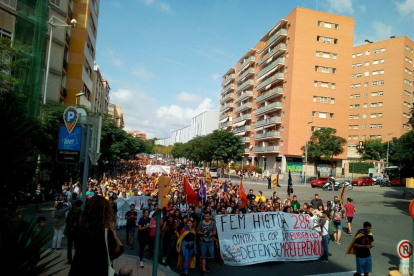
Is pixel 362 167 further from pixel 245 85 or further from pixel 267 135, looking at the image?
pixel 245 85

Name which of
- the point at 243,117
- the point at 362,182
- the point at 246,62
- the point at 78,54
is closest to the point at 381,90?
the point at 246,62

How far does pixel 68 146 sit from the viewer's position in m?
8.52

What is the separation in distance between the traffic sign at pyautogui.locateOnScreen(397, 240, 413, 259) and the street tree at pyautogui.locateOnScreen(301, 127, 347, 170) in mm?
36100

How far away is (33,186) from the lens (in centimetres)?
392

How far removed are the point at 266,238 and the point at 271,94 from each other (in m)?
48.7

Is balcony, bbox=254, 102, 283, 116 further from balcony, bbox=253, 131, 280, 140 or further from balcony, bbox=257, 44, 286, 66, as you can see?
balcony, bbox=257, 44, 286, 66

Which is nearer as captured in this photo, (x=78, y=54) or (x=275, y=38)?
(x=78, y=54)

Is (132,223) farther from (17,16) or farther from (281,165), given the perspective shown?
(281,165)

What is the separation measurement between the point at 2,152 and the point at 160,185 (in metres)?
2.72

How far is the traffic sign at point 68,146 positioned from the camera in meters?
8.44

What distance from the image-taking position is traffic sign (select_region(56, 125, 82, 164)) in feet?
27.7

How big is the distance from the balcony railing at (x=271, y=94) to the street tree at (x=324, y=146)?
1219cm

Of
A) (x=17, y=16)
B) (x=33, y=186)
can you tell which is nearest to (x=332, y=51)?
(x=17, y=16)

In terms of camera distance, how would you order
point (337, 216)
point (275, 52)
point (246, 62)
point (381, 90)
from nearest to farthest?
point (337, 216) → point (275, 52) → point (246, 62) → point (381, 90)
